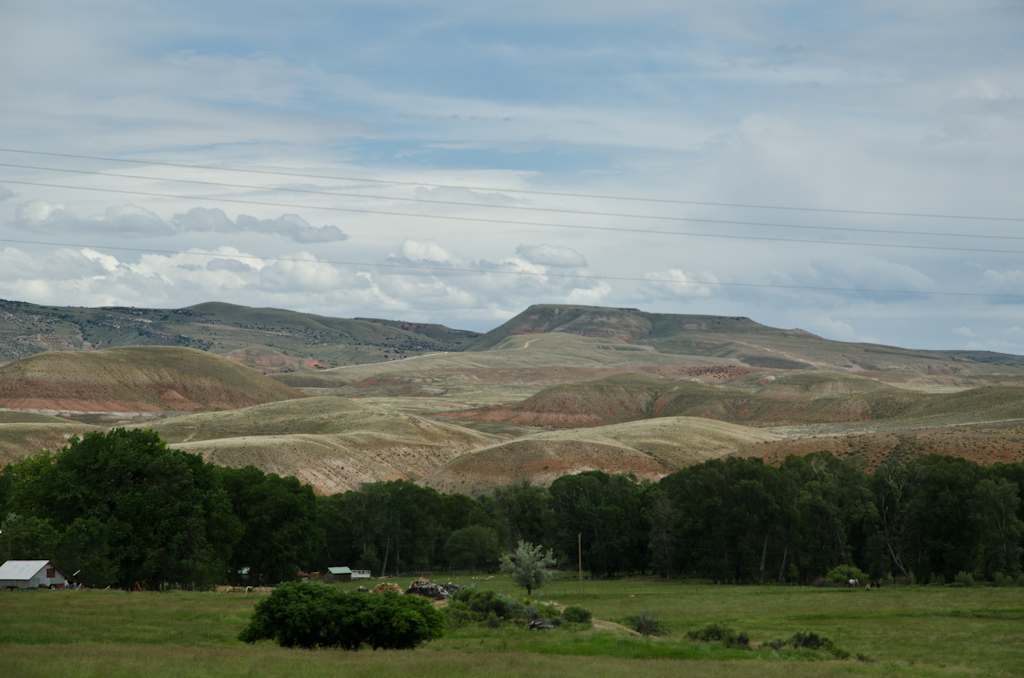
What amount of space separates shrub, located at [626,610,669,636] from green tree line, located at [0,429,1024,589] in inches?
1082

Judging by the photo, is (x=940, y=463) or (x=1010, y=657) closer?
(x=1010, y=657)

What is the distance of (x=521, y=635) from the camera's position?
115 feet

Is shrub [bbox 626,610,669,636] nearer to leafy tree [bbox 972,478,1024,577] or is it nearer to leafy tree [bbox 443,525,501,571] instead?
leafy tree [bbox 972,478,1024,577]

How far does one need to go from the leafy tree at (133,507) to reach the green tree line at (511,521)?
0.10 meters

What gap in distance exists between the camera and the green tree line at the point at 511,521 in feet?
172

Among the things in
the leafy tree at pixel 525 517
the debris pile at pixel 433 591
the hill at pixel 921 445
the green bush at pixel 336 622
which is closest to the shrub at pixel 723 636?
the green bush at pixel 336 622

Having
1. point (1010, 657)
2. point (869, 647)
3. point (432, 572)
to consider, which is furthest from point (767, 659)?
point (432, 572)

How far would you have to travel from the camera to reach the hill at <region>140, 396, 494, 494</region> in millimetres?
118125

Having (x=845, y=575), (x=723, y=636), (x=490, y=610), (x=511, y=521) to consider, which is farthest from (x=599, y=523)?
(x=723, y=636)

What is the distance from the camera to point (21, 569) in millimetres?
44000

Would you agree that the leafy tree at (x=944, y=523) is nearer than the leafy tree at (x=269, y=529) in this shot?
No

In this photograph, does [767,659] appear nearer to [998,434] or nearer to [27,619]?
[27,619]

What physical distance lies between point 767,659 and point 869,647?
742cm

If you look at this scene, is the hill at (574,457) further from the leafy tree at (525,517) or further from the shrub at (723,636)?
the shrub at (723,636)
